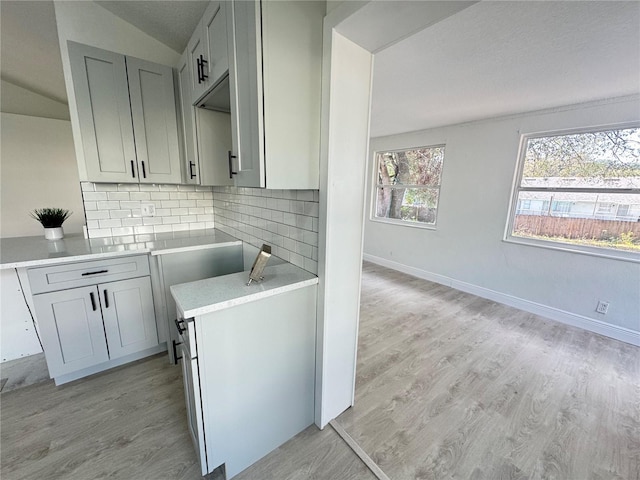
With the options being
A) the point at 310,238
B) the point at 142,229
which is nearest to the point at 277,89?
the point at 310,238

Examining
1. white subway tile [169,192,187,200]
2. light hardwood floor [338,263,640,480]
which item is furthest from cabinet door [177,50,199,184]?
light hardwood floor [338,263,640,480]

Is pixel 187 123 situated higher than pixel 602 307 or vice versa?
pixel 187 123

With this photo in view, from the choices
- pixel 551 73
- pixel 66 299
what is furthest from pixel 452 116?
pixel 66 299

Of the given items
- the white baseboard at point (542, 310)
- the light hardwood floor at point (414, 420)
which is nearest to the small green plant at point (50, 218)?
the light hardwood floor at point (414, 420)

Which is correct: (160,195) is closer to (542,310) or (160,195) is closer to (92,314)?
(92,314)

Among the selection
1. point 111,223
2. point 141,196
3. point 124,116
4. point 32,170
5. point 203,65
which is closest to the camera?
point 203,65

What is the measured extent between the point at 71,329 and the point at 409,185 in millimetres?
4327

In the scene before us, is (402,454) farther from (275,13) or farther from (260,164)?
(275,13)

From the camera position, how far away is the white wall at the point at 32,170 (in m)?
3.56

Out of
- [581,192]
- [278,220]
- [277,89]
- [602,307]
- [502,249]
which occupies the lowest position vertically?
[602,307]

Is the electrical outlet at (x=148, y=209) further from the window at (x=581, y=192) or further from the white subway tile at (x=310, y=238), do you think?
the window at (x=581, y=192)

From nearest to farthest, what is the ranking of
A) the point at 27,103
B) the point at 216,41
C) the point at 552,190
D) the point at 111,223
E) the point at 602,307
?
the point at 216,41, the point at 111,223, the point at 602,307, the point at 552,190, the point at 27,103

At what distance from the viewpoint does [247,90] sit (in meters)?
1.14

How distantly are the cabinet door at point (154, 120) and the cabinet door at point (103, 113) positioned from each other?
53 millimetres
